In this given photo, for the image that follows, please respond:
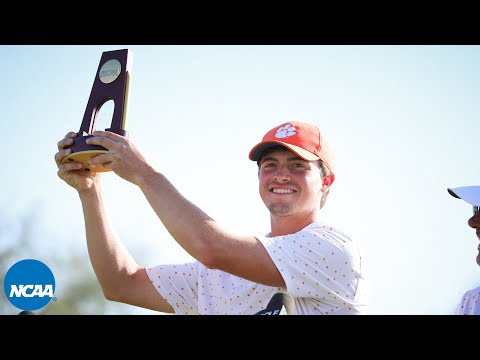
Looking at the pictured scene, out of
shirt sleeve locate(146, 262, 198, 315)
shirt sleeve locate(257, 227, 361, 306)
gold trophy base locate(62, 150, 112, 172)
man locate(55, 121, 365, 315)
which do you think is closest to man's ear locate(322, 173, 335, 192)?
man locate(55, 121, 365, 315)

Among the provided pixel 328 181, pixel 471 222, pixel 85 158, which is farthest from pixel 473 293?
pixel 85 158

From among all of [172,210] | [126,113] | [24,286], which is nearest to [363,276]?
[172,210]

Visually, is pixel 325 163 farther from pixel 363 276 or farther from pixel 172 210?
pixel 172 210

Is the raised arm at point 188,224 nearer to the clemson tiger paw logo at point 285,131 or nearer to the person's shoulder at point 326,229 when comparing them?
the person's shoulder at point 326,229

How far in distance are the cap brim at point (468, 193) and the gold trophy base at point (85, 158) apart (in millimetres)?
1812

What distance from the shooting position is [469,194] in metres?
3.88

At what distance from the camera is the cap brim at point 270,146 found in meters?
3.25

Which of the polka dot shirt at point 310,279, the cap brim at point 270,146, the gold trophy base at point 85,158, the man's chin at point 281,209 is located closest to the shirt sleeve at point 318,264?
the polka dot shirt at point 310,279

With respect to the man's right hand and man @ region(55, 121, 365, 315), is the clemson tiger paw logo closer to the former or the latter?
man @ region(55, 121, 365, 315)

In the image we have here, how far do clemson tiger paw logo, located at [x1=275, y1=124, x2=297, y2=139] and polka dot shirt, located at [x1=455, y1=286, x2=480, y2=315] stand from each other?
124 cm

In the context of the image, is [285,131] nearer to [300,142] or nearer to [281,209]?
[300,142]

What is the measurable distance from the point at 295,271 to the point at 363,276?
0.34 metres

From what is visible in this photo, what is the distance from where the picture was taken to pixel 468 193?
3889 millimetres

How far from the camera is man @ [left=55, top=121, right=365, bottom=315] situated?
274 cm
